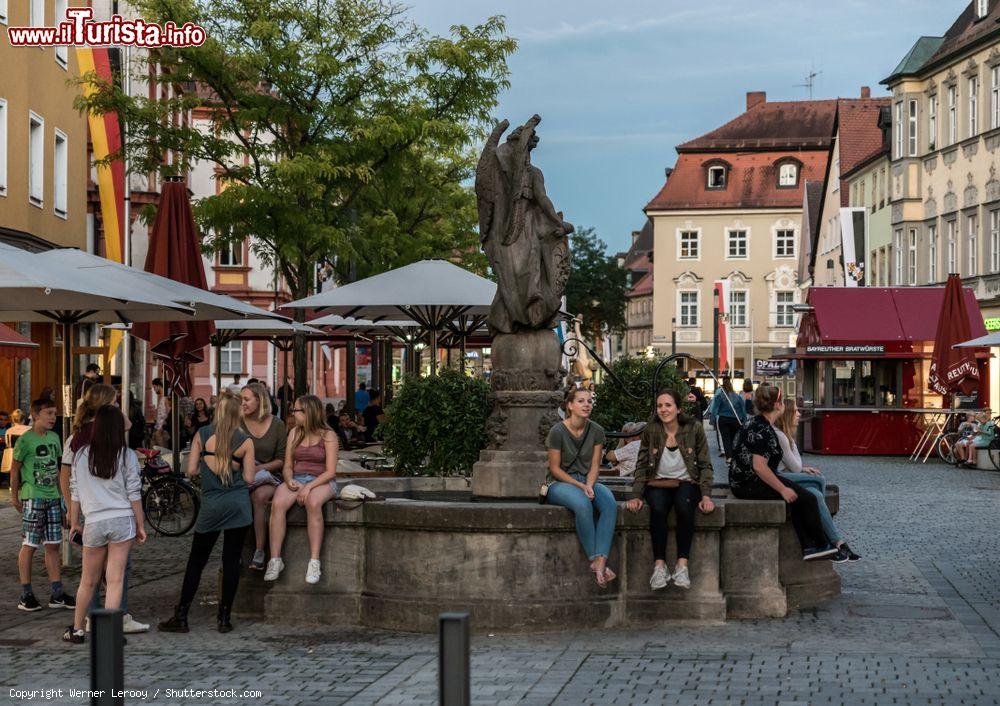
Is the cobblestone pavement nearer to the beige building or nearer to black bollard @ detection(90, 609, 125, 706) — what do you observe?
black bollard @ detection(90, 609, 125, 706)

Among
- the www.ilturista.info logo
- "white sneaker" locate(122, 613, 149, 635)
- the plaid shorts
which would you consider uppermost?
the www.ilturista.info logo

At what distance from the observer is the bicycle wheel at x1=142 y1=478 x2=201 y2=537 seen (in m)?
15.8

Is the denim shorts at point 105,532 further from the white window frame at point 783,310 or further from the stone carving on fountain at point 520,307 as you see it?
the white window frame at point 783,310

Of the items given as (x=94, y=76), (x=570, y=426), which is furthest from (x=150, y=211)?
(x=570, y=426)

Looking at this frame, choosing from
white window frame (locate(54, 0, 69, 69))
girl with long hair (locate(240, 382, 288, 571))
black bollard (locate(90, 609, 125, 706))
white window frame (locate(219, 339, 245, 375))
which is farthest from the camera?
white window frame (locate(219, 339, 245, 375))

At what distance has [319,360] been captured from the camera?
232ft

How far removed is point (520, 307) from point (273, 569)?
2743mm

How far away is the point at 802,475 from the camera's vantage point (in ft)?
37.0

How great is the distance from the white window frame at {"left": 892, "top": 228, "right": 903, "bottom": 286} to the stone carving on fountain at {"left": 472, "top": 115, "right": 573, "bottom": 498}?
42.6 m

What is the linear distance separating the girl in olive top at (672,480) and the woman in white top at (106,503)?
3.17 meters

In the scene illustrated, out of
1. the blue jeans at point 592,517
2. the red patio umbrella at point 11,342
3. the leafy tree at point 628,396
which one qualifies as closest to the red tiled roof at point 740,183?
the red patio umbrella at point 11,342

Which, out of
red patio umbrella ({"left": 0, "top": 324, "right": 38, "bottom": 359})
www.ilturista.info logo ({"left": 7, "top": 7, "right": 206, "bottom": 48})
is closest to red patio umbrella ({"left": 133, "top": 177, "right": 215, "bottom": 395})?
red patio umbrella ({"left": 0, "top": 324, "right": 38, "bottom": 359})

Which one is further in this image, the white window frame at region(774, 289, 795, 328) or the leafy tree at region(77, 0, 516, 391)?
the white window frame at region(774, 289, 795, 328)

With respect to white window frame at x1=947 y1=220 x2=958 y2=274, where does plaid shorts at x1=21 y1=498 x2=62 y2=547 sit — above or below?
below
